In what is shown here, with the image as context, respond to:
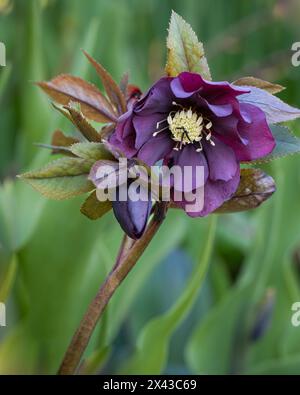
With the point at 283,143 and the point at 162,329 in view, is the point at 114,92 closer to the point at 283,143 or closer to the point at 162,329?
the point at 283,143

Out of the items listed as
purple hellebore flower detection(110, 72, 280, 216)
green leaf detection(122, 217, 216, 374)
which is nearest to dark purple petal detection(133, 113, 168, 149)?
Answer: purple hellebore flower detection(110, 72, 280, 216)

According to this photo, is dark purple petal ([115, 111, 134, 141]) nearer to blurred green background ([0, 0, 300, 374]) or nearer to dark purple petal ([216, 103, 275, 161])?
dark purple petal ([216, 103, 275, 161])

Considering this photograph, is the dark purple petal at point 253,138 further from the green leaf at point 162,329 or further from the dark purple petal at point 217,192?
the green leaf at point 162,329

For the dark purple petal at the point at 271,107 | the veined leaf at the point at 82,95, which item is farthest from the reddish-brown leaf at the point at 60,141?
the dark purple petal at the point at 271,107
